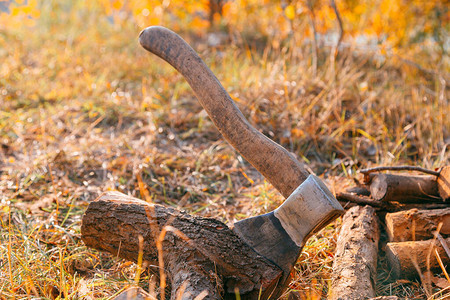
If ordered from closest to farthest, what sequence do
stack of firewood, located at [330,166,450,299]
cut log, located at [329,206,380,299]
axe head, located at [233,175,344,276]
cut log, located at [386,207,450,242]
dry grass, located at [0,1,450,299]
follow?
axe head, located at [233,175,344,276] → cut log, located at [329,206,380,299] → stack of firewood, located at [330,166,450,299] → cut log, located at [386,207,450,242] → dry grass, located at [0,1,450,299]

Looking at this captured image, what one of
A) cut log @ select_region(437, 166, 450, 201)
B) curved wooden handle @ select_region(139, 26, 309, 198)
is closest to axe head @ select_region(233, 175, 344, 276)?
curved wooden handle @ select_region(139, 26, 309, 198)

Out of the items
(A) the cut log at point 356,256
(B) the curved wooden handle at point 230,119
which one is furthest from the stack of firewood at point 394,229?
(B) the curved wooden handle at point 230,119

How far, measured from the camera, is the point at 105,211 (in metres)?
1.79

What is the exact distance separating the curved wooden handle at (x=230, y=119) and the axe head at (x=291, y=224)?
17cm

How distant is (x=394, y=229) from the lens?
75.3 inches

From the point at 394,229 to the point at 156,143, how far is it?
2.13m

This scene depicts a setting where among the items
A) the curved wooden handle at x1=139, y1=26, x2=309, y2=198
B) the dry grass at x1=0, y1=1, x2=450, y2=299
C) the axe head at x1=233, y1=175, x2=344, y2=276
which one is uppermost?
the curved wooden handle at x1=139, y1=26, x2=309, y2=198

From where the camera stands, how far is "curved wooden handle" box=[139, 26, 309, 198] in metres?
1.69

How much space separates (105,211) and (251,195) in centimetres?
111

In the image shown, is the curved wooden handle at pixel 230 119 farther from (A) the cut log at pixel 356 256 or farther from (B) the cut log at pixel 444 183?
(B) the cut log at pixel 444 183

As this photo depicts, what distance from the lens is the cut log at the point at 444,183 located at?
78.4 inches

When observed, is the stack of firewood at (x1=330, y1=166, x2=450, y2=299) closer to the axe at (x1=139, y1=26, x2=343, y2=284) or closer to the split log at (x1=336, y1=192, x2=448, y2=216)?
the split log at (x1=336, y1=192, x2=448, y2=216)

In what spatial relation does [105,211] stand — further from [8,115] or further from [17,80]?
[17,80]

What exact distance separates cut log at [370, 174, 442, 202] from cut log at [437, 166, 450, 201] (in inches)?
1.5
